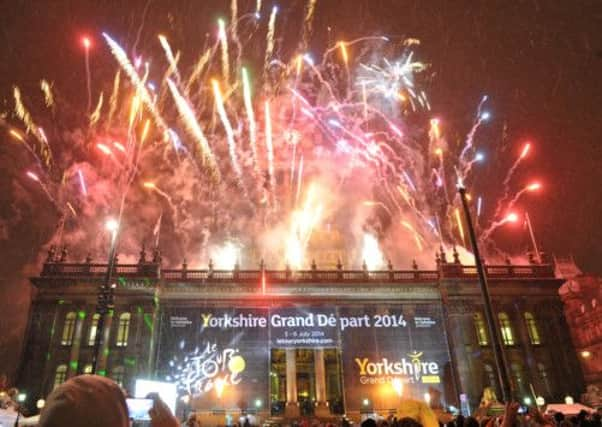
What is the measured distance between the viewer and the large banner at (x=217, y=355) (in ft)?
106

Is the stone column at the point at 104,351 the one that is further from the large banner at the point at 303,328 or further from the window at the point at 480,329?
the window at the point at 480,329

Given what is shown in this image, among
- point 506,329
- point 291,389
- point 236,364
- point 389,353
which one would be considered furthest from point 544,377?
point 236,364

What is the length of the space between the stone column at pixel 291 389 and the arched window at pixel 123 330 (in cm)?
1248

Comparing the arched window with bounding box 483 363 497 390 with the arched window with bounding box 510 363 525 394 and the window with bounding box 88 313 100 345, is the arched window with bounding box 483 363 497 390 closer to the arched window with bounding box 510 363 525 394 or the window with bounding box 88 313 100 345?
the arched window with bounding box 510 363 525 394

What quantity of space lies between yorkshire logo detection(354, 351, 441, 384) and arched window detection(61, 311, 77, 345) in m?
21.9

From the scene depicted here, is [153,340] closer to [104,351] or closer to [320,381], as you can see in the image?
[104,351]

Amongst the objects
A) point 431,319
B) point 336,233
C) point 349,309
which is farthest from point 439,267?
point 336,233

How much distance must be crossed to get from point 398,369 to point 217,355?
535 inches

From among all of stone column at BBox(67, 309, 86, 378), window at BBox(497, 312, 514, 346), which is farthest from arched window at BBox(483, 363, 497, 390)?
stone column at BBox(67, 309, 86, 378)

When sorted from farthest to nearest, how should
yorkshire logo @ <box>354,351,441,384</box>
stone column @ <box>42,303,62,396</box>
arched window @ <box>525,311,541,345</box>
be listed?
arched window @ <box>525,311,541,345</box> → yorkshire logo @ <box>354,351,441,384</box> → stone column @ <box>42,303,62,396</box>

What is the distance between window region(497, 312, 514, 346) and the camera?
36906 millimetres

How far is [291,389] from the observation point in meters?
33.8

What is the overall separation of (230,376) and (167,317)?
22.7 ft

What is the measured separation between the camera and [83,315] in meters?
34.8
